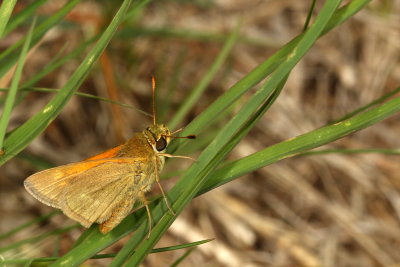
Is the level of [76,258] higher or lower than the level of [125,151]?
lower

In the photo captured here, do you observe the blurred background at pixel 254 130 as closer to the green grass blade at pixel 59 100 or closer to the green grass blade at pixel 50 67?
the green grass blade at pixel 50 67

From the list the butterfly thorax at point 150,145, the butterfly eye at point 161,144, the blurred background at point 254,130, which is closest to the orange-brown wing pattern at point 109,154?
the butterfly thorax at point 150,145

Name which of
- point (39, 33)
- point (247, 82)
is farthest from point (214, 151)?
point (39, 33)

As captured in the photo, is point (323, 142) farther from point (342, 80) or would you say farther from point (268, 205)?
point (342, 80)

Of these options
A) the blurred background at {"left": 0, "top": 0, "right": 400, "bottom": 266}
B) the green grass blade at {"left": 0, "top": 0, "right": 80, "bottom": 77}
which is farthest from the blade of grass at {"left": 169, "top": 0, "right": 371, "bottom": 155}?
the blurred background at {"left": 0, "top": 0, "right": 400, "bottom": 266}

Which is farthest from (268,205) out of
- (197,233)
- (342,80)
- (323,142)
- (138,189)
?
(323,142)

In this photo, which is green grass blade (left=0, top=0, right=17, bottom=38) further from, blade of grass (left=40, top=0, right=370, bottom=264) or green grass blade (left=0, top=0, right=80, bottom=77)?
blade of grass (left=40, top=0, right=370, bottom=264)

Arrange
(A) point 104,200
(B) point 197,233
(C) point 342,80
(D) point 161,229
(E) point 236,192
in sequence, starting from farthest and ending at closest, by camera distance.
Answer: (C) point 342,80
(E) point 236,192
(B) point 197,233
(A) point 104,200
(D) point 161,229
